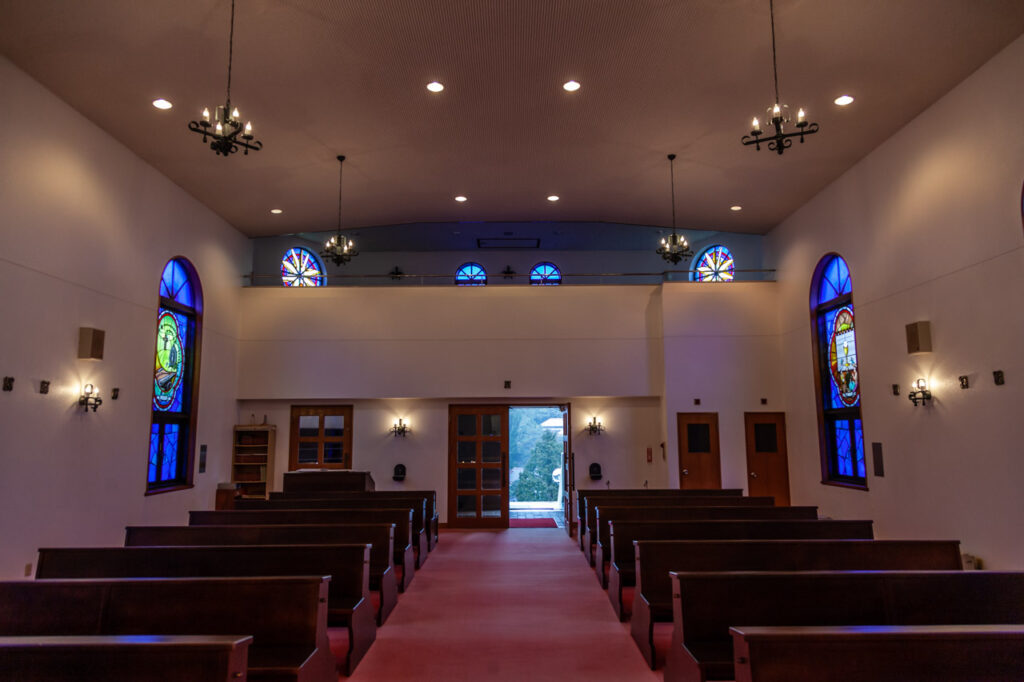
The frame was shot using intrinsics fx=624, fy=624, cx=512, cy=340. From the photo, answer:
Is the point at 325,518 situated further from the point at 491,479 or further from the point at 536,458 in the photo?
the point at 536,458

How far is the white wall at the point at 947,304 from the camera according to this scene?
5.55m

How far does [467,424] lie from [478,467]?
2.50ft

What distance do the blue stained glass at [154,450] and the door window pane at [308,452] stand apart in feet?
8.79

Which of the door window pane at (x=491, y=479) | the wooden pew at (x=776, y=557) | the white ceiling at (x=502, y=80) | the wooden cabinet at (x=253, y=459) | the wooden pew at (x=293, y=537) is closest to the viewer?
the wooden pew at (x=776, y=557)

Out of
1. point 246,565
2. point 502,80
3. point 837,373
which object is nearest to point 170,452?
point 246,565

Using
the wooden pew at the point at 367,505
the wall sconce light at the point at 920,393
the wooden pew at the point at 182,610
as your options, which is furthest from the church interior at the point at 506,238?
the wooden pew at the point at 182,610

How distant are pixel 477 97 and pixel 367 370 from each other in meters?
5.61

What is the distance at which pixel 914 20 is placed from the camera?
16.9 feet

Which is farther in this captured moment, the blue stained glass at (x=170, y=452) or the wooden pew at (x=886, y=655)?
the blue stained glass at (x=170, y=452)

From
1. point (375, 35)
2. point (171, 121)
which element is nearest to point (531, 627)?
point (375, 35)

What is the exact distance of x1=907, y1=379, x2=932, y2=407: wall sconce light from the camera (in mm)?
6602

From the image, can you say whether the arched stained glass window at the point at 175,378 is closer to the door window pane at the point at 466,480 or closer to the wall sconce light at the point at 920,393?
the door window pane at the point at 466,480

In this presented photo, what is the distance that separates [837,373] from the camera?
8.70 m

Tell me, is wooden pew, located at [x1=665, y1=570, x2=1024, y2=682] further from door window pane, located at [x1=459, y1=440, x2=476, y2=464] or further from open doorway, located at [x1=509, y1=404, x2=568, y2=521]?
open doorway, located at [x1=509, y1=404, x2=568, y2=521]
